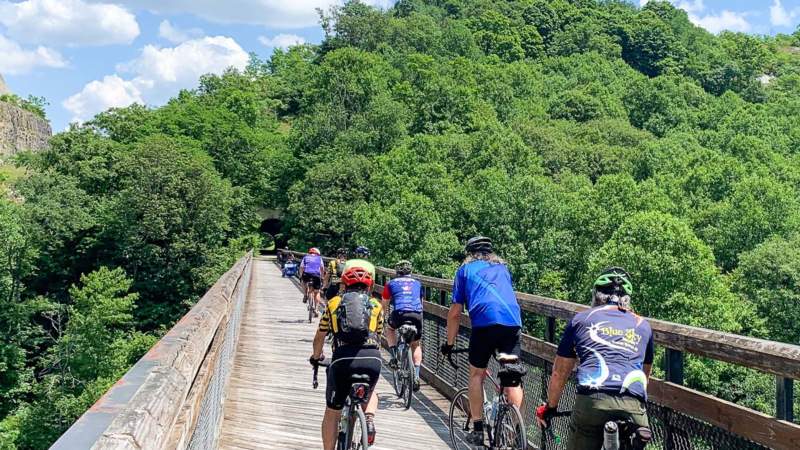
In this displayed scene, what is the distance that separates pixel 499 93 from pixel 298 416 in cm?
9628

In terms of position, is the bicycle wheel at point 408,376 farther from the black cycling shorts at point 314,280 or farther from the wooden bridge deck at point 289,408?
the black cycling shorts at point 314,280

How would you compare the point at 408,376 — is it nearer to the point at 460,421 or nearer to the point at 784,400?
the point at 460,421

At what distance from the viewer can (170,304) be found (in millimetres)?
61781

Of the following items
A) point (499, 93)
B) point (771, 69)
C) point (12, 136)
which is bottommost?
point (12, 136)

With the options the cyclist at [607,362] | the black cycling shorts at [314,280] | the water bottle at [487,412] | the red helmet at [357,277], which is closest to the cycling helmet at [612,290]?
the cyclist at [607,362]

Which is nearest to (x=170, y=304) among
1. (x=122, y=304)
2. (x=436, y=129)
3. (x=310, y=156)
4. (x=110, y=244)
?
(x=110, y=244)

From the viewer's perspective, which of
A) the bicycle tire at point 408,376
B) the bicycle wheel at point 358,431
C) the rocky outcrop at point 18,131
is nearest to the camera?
the bicycle wheel at point 358,431

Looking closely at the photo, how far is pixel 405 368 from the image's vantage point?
33.4 feet

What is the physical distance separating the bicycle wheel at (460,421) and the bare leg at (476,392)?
1.58ft

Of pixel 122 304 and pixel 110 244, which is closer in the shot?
pixel 122 304

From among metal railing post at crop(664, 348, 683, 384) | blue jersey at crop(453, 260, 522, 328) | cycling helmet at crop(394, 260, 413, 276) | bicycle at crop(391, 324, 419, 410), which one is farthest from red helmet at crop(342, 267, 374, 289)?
cycling helmet at crop(394, 260, 413, 276)

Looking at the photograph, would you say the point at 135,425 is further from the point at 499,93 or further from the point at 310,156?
the point at 499,93

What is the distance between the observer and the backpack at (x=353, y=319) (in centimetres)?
609

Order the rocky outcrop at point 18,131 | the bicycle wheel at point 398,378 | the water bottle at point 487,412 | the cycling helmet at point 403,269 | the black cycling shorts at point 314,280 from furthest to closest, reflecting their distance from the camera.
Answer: the rocky outcrop at point 18,131, the black cycling shorts at point 314,280, the cycling helmet at point 403,269, the bicycle wheel at point 398,378, the water bottle at point 487,412
